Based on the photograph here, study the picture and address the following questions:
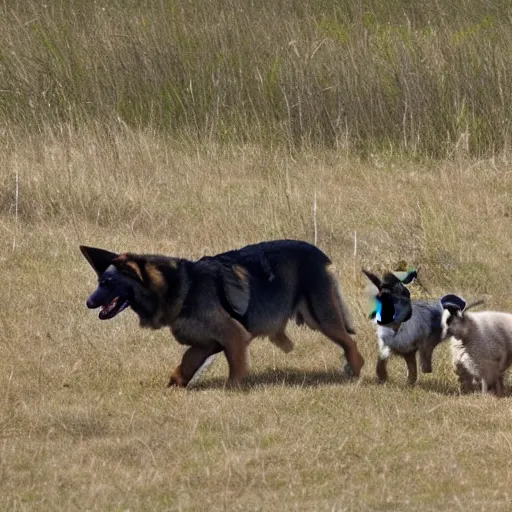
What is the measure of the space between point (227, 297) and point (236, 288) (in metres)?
0.09

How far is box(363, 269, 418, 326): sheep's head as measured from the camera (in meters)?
8.20

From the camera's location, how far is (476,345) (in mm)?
8375

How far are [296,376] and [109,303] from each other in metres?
1.35

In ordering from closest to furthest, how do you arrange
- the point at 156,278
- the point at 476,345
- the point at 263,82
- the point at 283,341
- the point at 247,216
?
the point at 156,278, the point at 476,345, the point at 283,341, the point at 247,216, the point at 263,82

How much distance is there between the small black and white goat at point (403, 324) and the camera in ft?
27.0

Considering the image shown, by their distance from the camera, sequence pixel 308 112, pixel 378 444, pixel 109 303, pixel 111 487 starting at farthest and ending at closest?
pixel 308 112, pixel 109 303, pixel 378 444, pixel 111 487

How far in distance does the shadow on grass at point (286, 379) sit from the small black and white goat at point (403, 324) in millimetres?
306

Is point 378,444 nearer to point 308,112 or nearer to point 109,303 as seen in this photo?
point 109,303

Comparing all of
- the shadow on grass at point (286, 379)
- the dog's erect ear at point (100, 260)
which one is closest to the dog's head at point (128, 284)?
the dog's erect ear at point (100, 260)

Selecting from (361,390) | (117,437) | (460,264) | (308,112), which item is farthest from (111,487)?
(308,112)

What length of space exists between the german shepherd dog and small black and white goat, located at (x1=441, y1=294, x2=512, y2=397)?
0.65m

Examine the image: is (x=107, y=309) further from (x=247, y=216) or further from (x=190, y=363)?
(x=247, y=216)

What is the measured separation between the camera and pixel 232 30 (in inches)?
592

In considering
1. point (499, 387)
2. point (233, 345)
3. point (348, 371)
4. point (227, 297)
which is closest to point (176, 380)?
point (233, 345)
